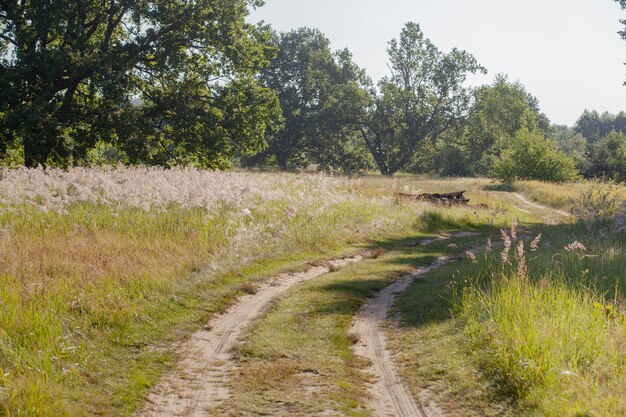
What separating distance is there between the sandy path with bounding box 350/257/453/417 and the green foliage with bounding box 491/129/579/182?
42.8 meters

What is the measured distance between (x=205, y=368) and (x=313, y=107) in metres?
61.0

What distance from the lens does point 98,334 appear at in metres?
7.42

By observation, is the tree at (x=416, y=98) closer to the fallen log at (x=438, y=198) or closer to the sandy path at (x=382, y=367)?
the fallen log at (x=438, y=198)

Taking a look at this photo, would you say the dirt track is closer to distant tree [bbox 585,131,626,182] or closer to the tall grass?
the tall grass

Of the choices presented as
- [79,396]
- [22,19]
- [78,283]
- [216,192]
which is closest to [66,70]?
[22,19]

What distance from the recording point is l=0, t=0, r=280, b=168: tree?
1041 inches

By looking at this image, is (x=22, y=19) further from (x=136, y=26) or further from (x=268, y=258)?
(x=268, y=258)

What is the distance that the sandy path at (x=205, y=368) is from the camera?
5.73 metres

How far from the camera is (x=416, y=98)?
6278 cm

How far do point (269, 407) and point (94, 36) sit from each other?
97.6ft

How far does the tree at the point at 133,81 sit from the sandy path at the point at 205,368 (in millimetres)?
19346

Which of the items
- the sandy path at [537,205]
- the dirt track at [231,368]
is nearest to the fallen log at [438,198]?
the sandy path at [537,205]

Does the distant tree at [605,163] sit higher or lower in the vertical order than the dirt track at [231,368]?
higher

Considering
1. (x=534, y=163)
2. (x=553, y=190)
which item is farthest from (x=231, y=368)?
(x=534, y=163)
